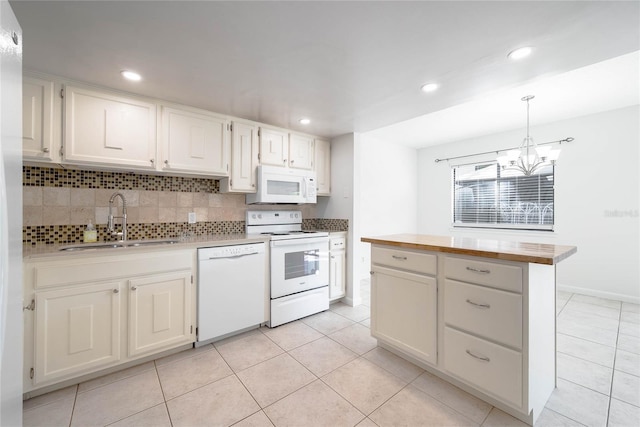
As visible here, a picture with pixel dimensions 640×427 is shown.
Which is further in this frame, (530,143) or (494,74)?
(530,143)

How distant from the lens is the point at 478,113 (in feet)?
11.0

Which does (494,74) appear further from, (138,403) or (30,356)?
(30,356)

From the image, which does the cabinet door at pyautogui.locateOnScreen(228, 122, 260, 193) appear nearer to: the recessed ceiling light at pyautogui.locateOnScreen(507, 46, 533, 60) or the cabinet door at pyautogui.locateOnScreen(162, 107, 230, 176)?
the cabinet door at pyautogui.locateOnScreen(162, 107, 230, 176)

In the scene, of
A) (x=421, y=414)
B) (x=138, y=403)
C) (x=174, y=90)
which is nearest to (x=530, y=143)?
(x=421, y=414)

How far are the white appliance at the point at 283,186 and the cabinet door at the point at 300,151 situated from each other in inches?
4.1

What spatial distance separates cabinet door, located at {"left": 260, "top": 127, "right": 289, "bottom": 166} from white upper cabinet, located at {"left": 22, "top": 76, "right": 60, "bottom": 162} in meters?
1.62

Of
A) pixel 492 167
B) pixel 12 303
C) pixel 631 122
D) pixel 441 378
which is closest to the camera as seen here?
A: pixel 12 303

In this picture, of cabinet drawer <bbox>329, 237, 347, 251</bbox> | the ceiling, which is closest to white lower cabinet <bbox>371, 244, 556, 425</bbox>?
cabinet drawer <bbox>329, 237, 347, 251</bbox>

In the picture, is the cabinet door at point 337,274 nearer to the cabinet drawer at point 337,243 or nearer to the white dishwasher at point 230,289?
the cabinet drawer at point 337,243

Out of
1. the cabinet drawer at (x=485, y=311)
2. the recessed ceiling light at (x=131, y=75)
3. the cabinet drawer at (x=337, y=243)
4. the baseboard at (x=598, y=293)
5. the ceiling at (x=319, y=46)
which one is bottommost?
the baseboard at (x=598, y=293)

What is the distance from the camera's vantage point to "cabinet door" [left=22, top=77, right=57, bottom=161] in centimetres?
180

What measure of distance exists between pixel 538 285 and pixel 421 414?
1.00 meters

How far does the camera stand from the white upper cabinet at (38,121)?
5.90 feet

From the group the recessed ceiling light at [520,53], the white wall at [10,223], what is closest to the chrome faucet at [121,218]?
the white wall at [10,223]
